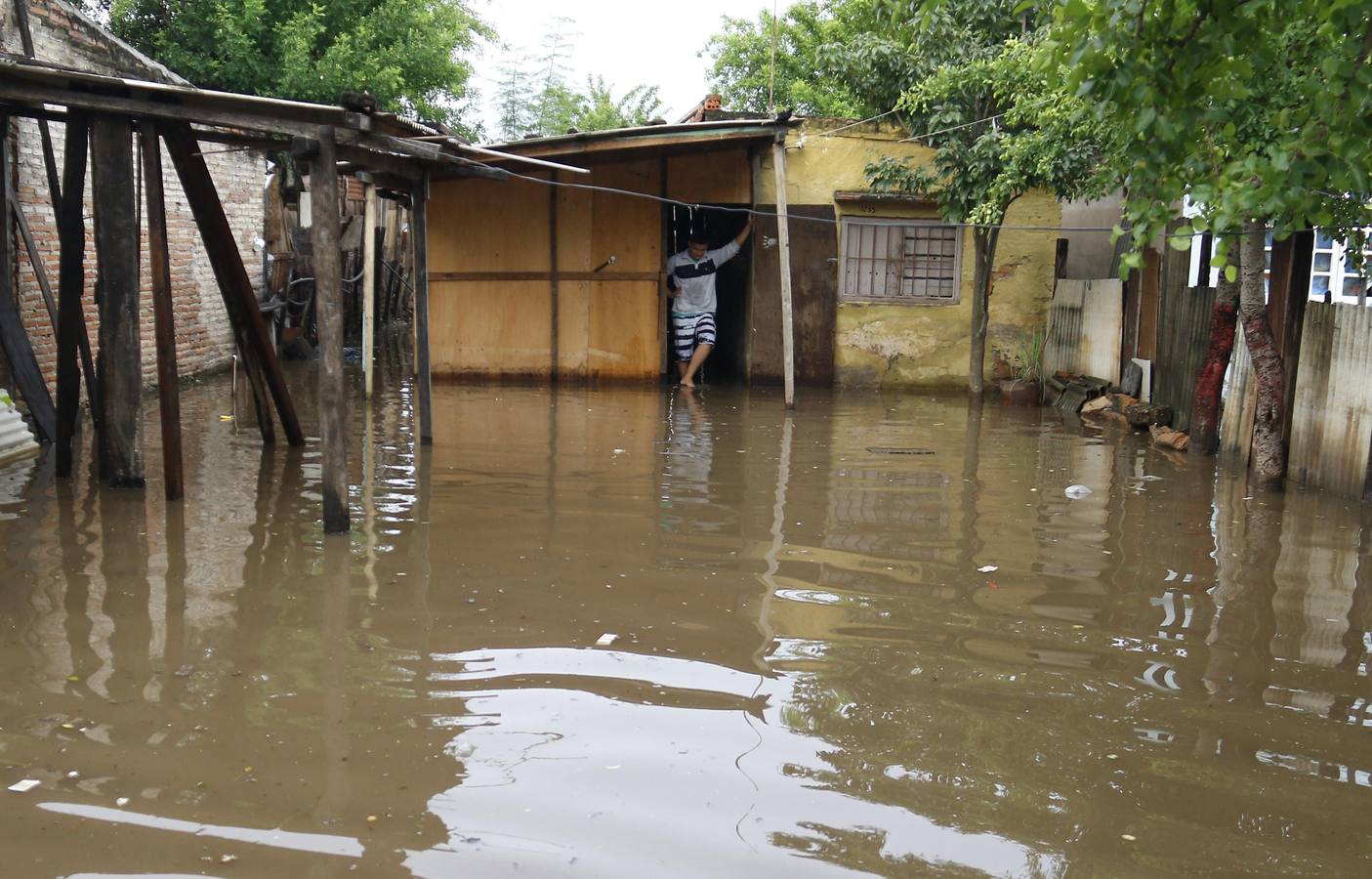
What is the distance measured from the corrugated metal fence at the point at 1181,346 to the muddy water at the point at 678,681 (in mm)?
2548

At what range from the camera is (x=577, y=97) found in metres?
43.8

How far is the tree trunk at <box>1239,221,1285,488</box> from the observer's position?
7.99m

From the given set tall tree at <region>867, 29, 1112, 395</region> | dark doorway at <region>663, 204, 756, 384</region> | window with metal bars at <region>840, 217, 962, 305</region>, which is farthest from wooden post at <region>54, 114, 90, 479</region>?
window with metal bars at <region>840, 217, 962, 305</region>

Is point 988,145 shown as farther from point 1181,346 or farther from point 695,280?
point 695,280

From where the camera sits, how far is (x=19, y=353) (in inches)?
329

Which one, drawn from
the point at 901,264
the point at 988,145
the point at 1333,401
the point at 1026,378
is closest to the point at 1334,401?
the point at 1333,401

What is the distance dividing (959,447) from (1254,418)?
2.24 m

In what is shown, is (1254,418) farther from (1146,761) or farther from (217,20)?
(217,20)

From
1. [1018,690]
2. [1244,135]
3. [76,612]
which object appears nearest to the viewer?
[1018,690]

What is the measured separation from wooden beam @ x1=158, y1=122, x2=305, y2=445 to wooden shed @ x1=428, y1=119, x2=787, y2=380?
5742 mm

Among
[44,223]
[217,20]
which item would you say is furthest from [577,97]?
[44,223]

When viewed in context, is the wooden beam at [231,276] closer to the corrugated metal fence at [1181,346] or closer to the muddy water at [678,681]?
the muddy water at [678,681]

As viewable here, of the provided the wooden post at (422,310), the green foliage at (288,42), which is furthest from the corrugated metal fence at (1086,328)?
the green foliage at (288,42)

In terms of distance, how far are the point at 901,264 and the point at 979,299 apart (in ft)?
3.82
